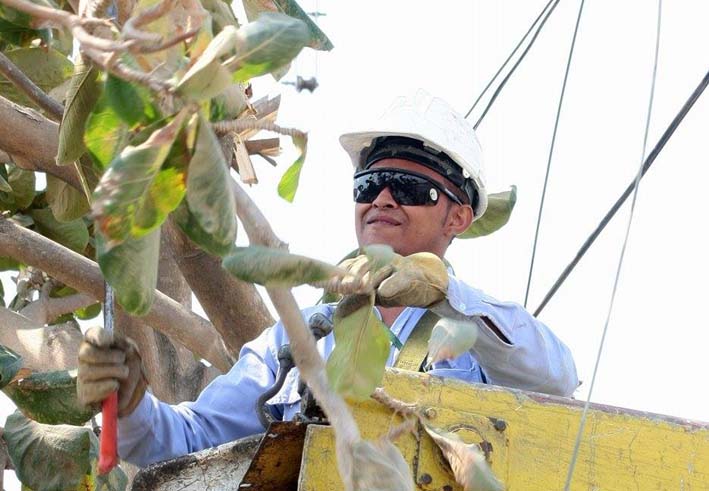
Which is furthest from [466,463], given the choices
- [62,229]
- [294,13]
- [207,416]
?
[62,229]

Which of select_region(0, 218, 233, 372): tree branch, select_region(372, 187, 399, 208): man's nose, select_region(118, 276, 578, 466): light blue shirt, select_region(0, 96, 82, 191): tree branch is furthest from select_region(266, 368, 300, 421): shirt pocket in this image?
select_region(0, 96, 82, 191): tree branch

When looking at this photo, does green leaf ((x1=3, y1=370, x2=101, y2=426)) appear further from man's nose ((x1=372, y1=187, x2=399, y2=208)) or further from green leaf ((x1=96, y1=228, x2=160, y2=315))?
green leaf ((x1=96, y1=228, x2=160, y2=315))

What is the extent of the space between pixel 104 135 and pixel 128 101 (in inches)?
7.4

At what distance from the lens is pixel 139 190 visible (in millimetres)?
1714

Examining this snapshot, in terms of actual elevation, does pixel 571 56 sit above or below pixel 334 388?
above

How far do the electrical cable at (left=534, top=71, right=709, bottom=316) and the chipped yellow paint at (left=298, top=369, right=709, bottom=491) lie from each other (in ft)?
5.83

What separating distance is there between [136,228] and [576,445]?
36.7 inches

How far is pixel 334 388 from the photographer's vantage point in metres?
1.97

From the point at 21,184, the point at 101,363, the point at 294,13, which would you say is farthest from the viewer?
the point at 21,184

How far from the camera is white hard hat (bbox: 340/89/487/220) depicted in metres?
3.77

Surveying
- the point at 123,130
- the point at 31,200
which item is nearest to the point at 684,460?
the point at 123,130

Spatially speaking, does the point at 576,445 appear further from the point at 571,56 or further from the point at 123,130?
the point at 571,56

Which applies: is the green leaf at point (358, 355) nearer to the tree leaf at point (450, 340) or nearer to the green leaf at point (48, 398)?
the tree leaf at point (450, 340)

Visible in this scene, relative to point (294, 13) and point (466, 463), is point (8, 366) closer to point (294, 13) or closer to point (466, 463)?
point (294, 13)
